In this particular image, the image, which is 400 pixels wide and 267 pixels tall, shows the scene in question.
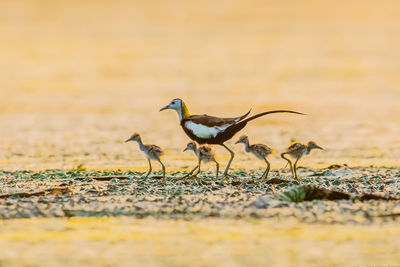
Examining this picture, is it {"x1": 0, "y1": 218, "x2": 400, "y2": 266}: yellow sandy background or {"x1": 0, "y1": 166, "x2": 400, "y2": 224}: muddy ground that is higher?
{"x1": 0, "y1": 166, "x2": 400, "y2": 224}: muddy ground

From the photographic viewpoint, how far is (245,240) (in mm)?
7445

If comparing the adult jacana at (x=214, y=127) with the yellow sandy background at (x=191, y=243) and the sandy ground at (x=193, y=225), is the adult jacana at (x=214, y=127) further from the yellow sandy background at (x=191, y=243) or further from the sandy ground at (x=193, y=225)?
the yellow sandy background at (x=191, y=243)

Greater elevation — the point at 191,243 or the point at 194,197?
the point at 194,197

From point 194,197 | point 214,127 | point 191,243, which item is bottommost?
point 191,243

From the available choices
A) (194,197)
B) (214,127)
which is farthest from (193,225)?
(214,127)

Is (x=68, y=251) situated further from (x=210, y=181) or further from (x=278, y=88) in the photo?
(x=278, y=88)

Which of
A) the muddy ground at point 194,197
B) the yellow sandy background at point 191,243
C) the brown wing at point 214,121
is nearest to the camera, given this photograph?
the yellow sandy background at point 191,243

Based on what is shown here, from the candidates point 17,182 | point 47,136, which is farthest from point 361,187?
point 47,136

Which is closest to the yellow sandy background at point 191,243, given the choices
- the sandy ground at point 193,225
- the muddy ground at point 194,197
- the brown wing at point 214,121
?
the sandy ground at point 193,225

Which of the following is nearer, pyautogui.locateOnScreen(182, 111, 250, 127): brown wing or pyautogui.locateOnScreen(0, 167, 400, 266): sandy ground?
pyautogui.locateOnScreen(0, 167, 400, 266): sandy ground

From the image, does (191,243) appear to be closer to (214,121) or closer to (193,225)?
(193,225)

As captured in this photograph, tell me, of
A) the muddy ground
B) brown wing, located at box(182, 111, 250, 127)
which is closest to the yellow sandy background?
the muddy ground

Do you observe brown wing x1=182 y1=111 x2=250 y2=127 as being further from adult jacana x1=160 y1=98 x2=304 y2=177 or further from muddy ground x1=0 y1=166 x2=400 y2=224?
muddy ground x1=0 y1=166 x2=400 y2=224

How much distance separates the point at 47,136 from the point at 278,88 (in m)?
8.68
